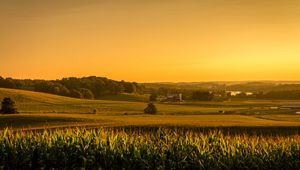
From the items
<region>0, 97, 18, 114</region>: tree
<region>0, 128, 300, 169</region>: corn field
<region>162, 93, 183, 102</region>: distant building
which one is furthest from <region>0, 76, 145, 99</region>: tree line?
<region>0, 128, 300, 169</region>: corn field

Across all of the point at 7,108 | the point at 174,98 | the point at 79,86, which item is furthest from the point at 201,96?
the point at 7,108

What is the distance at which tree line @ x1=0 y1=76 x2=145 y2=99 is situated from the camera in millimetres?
138375

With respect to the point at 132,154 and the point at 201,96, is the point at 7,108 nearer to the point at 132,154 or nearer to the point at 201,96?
the point at 132,154

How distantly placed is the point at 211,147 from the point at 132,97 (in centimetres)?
12543

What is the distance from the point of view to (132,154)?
14930 millimetres

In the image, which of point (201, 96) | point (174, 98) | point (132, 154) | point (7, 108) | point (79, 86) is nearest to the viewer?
point (132, 154)

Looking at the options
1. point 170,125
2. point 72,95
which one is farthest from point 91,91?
point 170,125

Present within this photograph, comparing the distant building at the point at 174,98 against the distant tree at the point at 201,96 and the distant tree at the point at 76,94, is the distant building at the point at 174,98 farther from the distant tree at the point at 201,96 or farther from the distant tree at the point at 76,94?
the distant tree at the point at 76,94

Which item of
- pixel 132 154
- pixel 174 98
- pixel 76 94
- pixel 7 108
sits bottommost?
pixel 7 108

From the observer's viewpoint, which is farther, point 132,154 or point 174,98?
point 174,98

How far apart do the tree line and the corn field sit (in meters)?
121

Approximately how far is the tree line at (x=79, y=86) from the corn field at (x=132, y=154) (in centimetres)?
12114

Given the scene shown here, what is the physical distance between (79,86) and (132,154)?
137 meters

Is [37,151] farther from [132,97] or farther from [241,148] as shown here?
[132,97]
